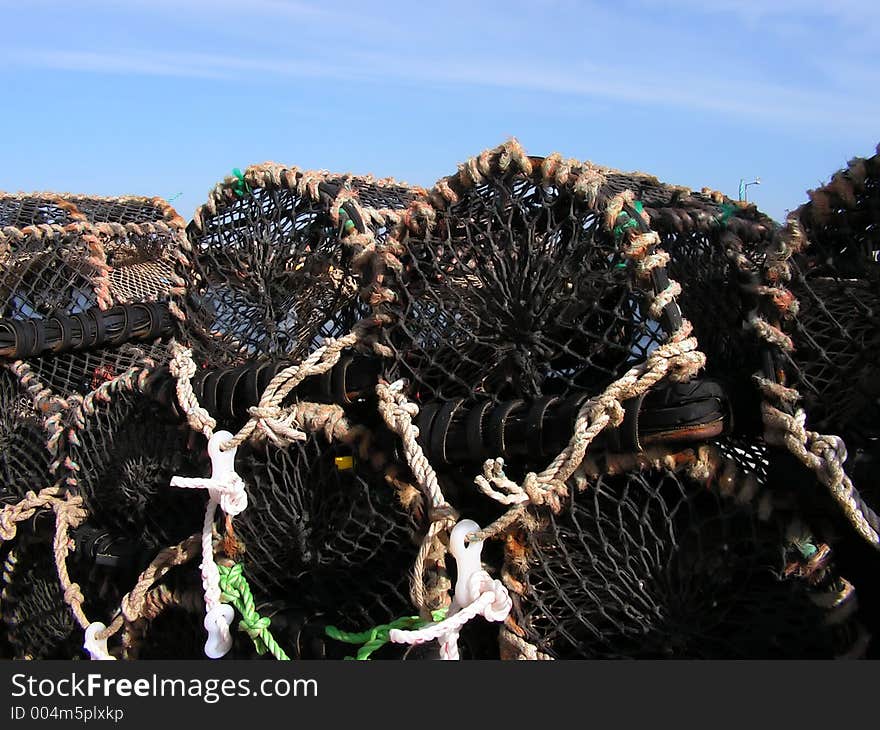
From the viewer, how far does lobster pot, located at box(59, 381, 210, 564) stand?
1835 millimetres

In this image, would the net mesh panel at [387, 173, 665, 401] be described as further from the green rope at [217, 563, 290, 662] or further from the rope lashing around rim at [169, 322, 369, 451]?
the green rope at [217, 563, 290, 662]

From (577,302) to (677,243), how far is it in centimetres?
31

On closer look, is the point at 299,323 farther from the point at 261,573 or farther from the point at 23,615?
the point at 23,615

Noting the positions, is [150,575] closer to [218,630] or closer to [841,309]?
[218,630]

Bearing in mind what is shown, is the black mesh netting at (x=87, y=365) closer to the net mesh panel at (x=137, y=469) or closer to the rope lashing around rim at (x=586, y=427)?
the net mesh panel at (x=137, y=469)

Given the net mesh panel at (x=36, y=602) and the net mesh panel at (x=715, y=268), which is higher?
Result: the net mesh panel at (x=715, y=268)

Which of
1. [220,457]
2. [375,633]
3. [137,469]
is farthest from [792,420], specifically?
[137,469]

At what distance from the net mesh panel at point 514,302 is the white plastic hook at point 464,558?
0.23 m

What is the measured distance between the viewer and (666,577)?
1368 millimetres

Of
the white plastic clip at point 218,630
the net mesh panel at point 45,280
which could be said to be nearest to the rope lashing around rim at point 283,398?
the white plastic clip at point 218,630

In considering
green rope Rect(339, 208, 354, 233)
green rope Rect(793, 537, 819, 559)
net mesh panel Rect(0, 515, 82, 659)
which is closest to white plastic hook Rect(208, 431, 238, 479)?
green rope Rect(339, 208, 354, 233)

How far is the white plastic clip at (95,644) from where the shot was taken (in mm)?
1817

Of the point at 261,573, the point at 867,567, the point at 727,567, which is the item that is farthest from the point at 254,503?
the point at 867,567

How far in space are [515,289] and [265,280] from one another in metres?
0.69
